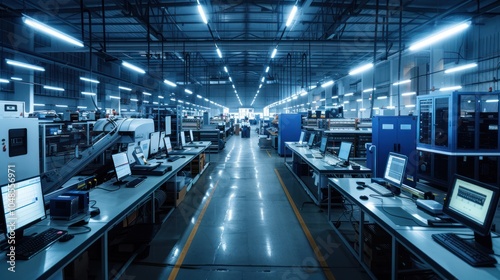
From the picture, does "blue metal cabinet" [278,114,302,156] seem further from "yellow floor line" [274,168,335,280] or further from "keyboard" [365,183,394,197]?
"keyboard" [365,183,394,197]

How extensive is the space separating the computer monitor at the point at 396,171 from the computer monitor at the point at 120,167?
3.23 m

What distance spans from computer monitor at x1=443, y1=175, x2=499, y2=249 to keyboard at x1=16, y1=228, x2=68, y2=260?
9.25 feet

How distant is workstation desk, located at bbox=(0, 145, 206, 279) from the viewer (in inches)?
64.9

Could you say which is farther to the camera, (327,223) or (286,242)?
(327,223)

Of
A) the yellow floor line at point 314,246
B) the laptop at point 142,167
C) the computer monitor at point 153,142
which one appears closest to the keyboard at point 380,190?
the yellow floor line at point 314,246

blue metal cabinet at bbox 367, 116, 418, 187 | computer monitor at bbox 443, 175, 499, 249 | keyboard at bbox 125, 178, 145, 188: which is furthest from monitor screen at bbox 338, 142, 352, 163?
keyboard at bbox 125, 178, 145, 188

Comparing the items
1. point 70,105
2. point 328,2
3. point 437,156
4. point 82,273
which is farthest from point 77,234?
point 70,105

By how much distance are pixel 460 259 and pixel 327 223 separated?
268 centimetres

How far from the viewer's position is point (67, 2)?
8.55m

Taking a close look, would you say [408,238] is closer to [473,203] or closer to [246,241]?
[473,203]

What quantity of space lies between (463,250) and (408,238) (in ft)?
1.08

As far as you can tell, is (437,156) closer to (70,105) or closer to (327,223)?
(327,223)

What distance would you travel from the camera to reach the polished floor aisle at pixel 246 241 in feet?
9.96

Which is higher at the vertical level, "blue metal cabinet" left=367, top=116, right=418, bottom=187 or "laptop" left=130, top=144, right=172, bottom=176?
"blue metal cabinet" left=367, top=116, right=418, bottom=187
